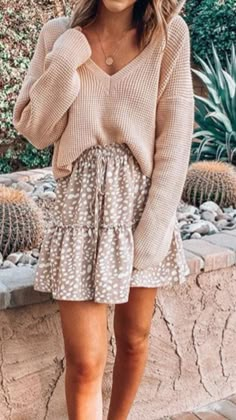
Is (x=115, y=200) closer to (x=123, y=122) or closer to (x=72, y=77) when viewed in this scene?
(x=123, y=122)

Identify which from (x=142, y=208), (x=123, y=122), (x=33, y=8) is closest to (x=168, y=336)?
(x=142, y=208)

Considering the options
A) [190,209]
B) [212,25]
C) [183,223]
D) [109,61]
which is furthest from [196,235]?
[212,25]

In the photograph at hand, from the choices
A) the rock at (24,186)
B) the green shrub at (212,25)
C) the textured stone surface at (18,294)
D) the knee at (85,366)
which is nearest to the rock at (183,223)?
the rock at (24,186)

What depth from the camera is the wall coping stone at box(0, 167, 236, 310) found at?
2.02m

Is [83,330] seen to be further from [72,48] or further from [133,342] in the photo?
[72,48]

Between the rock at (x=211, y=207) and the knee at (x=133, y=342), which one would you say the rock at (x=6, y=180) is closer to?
the rock at (x=211, y=207)

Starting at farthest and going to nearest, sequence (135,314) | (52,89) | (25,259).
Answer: (25,259)
(135,314)
(52,89)

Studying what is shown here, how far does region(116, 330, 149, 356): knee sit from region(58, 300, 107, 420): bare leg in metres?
0.16

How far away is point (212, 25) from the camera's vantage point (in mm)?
7270

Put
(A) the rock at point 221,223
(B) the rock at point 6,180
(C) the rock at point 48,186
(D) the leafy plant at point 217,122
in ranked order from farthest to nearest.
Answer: (D) the leafy plant at point 217,122
(B) the rock at point 6,180
(C) the rock at point 48,186
(A) the rock at point 221,223

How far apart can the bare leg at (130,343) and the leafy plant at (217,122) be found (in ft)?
8.71

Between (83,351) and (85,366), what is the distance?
0.14 ft

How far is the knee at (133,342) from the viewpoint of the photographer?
1.83 metres

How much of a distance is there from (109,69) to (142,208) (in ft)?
1.20
